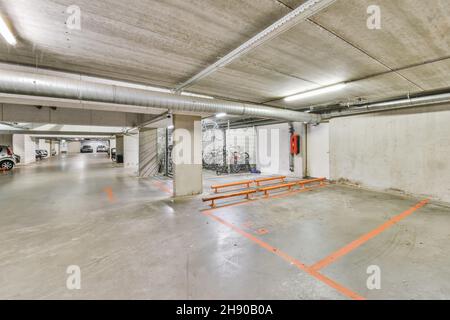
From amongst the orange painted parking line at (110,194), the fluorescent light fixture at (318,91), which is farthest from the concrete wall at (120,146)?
the fluorescent light fixture at (318,91)

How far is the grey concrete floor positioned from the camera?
2.10 metres

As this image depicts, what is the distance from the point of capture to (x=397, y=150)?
6.15 meters

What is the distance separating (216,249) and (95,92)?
3.38 meters

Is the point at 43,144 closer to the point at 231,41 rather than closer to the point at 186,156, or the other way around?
the point at 186,156

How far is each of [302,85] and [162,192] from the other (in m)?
5.21

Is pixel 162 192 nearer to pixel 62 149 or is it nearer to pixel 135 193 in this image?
pixel 135 193

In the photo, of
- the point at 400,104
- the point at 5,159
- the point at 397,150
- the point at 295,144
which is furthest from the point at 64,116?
the point at 397,150

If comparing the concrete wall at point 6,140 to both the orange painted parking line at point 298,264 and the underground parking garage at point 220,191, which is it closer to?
the underground parking garage at point 220,191

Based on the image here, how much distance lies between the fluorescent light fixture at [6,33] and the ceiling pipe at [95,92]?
0.50 meters

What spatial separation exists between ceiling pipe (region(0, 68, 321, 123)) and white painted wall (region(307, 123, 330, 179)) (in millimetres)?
4670

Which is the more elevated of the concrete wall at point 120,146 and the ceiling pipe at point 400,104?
the ceiling pipe at point 400,104

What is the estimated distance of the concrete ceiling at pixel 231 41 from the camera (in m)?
2.13

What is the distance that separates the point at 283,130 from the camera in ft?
34.3
